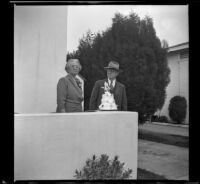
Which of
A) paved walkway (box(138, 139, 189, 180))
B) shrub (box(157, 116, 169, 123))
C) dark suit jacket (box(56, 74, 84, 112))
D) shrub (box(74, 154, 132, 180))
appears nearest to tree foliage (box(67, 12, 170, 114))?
dark suit jacket (box(56, 74, 84, 112))

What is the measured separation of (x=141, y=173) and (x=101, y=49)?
7.37ft

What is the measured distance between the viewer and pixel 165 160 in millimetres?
4238

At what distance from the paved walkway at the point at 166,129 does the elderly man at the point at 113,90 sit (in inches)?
20.1

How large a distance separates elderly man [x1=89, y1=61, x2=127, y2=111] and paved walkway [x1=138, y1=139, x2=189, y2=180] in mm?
753

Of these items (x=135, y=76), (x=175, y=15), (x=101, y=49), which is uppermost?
(x=175, y=15)

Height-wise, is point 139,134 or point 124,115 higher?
point 124,115

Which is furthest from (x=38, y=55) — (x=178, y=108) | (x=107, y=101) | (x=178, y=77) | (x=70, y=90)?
(x=178, y=108)

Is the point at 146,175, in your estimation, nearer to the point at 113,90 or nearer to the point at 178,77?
the point at 113,90

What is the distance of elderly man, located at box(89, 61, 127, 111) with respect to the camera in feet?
13.9

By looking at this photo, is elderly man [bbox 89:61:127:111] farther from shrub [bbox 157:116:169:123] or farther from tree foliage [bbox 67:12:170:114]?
shrub [bbox 157:116:169:123]

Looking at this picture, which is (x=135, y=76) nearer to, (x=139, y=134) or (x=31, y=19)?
(x=139, y=134)

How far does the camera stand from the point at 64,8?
416 centimetres

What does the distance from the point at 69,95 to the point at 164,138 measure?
184 cm
